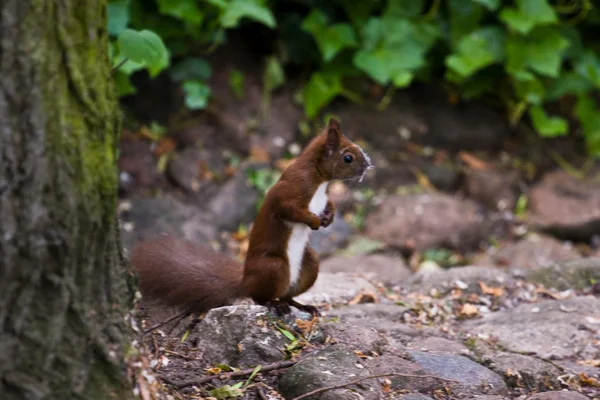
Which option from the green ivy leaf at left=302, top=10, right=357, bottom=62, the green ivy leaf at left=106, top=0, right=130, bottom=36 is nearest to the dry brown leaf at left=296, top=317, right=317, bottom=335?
the green ivy leaf at left=106, top=0, right=130, bottom=36

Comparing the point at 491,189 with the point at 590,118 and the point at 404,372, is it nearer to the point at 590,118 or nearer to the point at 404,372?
the point at 590,118

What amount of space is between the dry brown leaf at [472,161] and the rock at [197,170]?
2.09m

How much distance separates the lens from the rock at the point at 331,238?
6020 mm

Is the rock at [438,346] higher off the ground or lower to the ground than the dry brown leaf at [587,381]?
higher

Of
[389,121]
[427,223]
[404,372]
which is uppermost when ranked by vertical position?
[389,121]

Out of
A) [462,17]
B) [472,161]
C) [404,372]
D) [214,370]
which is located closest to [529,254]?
[472,161]

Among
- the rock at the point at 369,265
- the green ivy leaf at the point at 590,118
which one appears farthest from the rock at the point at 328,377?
the green ivy leaf at the point at 590,118

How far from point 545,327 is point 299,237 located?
1.21 meters

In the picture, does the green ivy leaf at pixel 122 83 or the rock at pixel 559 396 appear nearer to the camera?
the rock at pixel 559 396

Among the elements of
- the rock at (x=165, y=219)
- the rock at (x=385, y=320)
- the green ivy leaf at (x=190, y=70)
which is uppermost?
the green ivy leaf at (x=190, y=70)

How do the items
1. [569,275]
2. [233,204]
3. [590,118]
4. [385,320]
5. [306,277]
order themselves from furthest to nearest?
[590,118] < [233,204] < [569,275] < [385,320] < [306,277]

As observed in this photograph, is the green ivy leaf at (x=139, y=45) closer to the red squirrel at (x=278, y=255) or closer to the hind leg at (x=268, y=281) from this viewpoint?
the red squirrel at (x=278, y=255)

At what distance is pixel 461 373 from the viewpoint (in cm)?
276

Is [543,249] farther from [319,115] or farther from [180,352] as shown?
[180,352]
